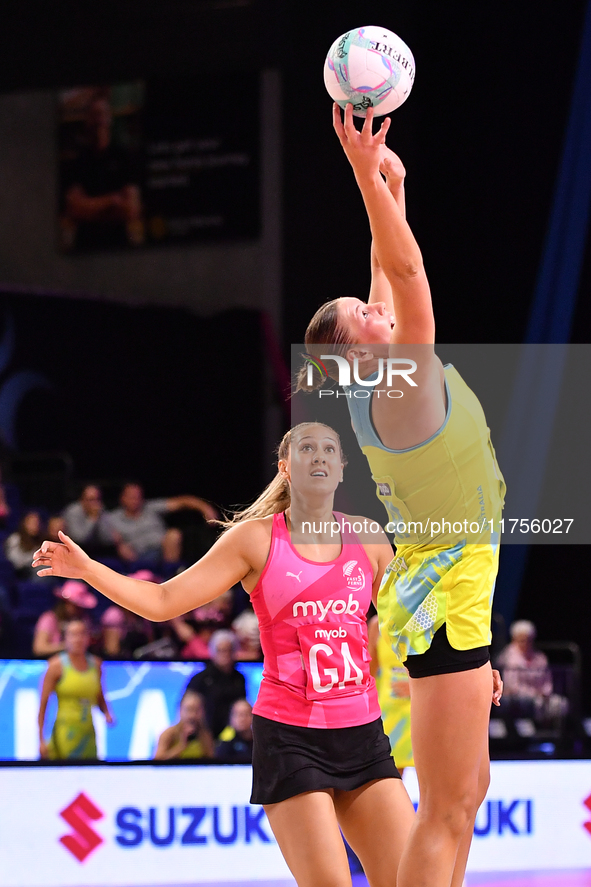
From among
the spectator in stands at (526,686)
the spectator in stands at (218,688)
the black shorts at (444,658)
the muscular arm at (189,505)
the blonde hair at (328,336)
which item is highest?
the blonde hair at (328,336)

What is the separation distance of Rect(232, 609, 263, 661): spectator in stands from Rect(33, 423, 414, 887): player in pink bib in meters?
3.78

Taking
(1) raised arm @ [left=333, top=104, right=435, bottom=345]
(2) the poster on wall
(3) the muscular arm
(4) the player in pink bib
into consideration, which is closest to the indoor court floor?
(4) the player in pink bib

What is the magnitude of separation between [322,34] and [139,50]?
2.32 m

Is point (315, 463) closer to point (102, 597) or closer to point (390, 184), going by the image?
point (390, 184)

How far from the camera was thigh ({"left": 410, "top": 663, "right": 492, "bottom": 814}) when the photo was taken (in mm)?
2551

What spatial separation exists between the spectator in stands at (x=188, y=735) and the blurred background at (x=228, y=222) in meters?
2.79

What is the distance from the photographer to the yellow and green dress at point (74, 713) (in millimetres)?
5848

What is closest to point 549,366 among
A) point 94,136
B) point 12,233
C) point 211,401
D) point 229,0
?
point 211,401

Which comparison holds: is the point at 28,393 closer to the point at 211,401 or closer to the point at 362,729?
the point at 211,401

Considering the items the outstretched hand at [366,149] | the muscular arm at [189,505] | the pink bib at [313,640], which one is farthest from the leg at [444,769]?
the muscular arm at [189,505]

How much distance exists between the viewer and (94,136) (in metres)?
12.0

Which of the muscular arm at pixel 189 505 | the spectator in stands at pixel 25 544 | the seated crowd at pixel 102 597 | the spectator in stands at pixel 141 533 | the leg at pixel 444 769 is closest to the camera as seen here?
the leg at pixel 444 769

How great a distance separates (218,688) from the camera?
5.76m

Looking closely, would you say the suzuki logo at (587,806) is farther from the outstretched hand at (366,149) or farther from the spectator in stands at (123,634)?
the outstretched hand at (366,149)
